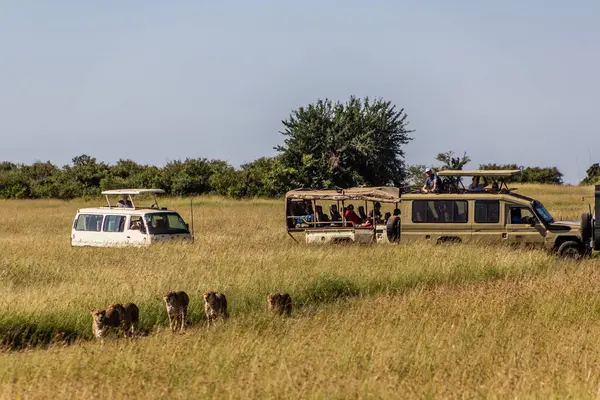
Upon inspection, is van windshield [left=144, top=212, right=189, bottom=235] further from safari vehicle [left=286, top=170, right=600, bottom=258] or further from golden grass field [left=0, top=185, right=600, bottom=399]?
safari vehicle [left=286, top=170, right=600, bottom=258]

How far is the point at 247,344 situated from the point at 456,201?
12521 millimetres

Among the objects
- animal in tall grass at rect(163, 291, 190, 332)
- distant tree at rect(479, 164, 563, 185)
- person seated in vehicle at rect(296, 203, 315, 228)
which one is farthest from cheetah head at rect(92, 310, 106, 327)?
distant tree at rect(479, 164, 563, 185)

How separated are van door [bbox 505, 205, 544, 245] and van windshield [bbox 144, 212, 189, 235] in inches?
325

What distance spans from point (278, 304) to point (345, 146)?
4123cm

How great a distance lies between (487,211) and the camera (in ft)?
72.5

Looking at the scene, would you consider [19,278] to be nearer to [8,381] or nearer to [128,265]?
[128,265]

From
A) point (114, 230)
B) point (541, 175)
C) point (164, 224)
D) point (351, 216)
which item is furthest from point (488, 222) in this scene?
point (541, 175)

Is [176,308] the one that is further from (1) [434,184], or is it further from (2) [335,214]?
(2) [335,214]

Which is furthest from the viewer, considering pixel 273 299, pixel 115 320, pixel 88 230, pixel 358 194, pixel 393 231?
pixel 88 230

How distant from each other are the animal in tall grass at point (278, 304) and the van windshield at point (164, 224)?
10.8 m

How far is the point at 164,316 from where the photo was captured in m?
13.7

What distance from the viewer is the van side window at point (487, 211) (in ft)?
72.2

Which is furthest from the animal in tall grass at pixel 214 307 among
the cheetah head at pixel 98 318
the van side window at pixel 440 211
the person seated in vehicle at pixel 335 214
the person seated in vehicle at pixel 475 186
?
the person seated in vehicle at pixel 335 214

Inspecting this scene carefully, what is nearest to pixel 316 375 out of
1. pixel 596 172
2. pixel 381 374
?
pixel 381 374
